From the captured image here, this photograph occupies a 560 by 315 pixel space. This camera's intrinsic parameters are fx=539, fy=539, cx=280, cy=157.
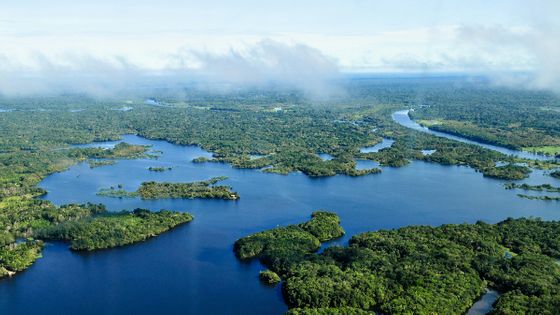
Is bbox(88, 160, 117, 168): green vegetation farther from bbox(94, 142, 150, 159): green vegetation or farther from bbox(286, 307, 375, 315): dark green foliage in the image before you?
bbox(286, 307, 375, 315): dark green foliage

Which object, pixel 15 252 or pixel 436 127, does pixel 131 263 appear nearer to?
pixel 15 252

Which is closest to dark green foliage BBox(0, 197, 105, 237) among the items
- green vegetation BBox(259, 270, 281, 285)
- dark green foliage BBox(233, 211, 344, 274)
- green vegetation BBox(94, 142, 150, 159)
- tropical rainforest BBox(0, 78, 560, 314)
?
tropical rainforest BBox(0, 78, 560, 314)

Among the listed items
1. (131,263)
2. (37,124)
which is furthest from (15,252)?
(37,124)

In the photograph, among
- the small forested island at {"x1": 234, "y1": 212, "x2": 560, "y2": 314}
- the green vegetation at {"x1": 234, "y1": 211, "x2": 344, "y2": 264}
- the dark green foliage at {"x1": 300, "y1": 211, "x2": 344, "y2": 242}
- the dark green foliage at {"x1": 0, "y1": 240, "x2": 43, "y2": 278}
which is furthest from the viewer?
the dark green foliage at {"x1": 300, "y1": 211, "x2": 344, "y2": 242}

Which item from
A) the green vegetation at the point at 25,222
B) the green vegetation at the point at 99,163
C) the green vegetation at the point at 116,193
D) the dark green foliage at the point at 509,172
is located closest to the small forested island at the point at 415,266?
the green vegetation at the point at 25,222

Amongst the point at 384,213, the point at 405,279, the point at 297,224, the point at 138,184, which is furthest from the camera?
the point at 138,184
